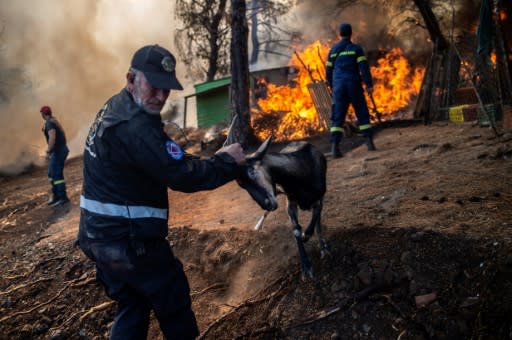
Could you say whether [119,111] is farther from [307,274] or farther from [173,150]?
[307,274]

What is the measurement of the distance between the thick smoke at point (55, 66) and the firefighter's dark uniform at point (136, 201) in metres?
15.6

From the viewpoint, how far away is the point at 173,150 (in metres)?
2.40

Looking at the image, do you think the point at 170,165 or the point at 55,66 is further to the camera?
the point at 55,66

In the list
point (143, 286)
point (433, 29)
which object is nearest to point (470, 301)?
point (143, 286)

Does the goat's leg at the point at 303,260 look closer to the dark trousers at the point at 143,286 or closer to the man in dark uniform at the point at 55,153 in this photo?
the dark trousers at the point at 143,286

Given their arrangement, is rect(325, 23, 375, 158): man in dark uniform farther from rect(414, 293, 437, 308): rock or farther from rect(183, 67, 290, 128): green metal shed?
rect(183, 67, 290, 128): green metal shed

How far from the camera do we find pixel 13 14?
16984mm

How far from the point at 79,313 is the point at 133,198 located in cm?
254

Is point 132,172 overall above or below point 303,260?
above

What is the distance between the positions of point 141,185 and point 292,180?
4.98 ft

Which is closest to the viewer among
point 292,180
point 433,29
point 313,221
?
Answer: point 292,180

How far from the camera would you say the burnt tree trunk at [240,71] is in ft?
35.2

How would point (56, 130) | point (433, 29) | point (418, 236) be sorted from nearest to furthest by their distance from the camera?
point (418, 236)
point (56, 130)
point (433, 29)

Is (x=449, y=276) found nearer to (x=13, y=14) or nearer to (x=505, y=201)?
(x=505, y=201)
